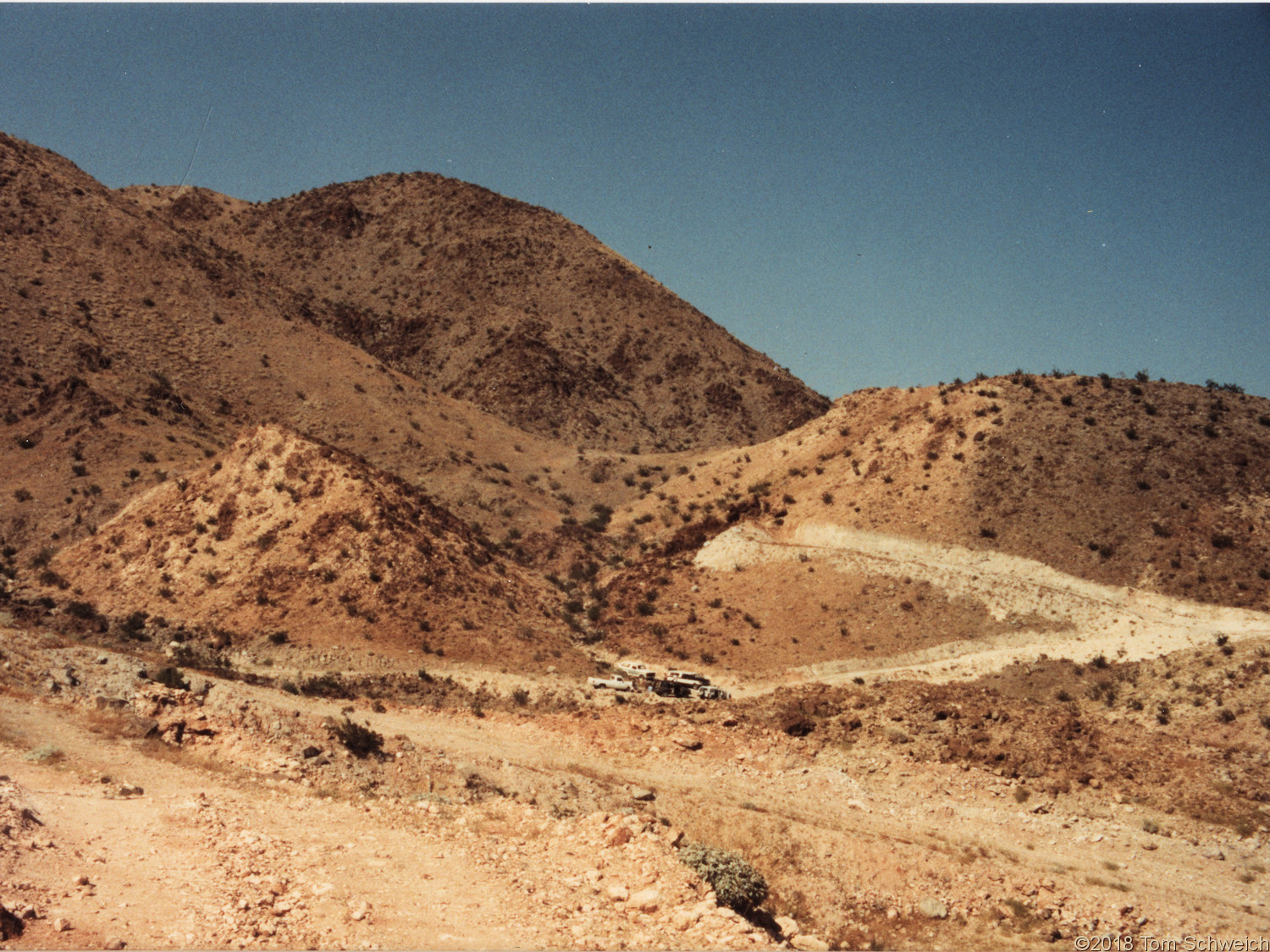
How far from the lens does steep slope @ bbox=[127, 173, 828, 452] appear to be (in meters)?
80.8

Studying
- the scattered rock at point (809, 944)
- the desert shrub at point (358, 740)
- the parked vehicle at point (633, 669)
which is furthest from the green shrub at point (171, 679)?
the parked vehicle at point (633, 669)

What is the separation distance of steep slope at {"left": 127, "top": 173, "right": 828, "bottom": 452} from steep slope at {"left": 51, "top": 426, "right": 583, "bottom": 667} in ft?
135

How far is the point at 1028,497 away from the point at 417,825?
27.4m

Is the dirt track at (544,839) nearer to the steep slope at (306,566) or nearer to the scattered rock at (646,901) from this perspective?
the scattered rock at (646,901)

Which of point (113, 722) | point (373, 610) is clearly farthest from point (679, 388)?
point (113, 722)

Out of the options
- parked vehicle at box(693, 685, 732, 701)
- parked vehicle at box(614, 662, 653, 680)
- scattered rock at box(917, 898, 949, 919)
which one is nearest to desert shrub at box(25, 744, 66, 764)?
scattered rock at box(917, 898, 949, 919)

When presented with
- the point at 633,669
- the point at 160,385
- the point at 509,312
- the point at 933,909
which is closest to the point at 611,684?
the point at 633,669

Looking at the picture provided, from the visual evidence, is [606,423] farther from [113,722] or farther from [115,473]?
[113,722]

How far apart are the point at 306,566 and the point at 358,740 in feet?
42.2

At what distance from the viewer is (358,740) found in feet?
56.7

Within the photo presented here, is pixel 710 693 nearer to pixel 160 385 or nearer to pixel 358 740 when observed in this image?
pixel 358 740

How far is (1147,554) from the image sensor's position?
31.2 metres

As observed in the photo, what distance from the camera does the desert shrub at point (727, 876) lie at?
13742 mm

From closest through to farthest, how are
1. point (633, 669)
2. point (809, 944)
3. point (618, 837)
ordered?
point (809, 944) < point (618, 837) < point (633, 669)
